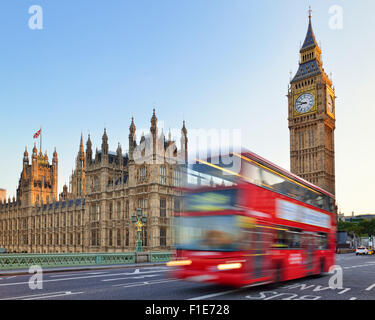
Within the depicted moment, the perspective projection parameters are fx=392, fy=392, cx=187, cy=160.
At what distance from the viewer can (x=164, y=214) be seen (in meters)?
50.6

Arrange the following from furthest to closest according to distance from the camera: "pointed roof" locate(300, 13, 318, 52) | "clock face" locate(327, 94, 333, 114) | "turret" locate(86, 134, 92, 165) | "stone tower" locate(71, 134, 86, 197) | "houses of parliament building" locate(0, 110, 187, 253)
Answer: "pointed roof" locate(300, 13, 318, 52), "stone tower" locate(71, 134, 86, 197), "clock face" locate(327, 94, 333, 114), "turret" locate(86, 134, 92, 165), "houses of parliament building" locate(0, 110, 187, 253)

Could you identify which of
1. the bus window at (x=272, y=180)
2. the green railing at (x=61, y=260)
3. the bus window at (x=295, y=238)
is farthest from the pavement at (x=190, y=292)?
the green railing at (x=61, y=260)

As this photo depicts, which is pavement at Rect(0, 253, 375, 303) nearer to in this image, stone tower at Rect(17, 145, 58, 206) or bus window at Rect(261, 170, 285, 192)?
bus window at Rect(261, 170, 285, 192)

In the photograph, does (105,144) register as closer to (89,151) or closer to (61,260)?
(89,151)

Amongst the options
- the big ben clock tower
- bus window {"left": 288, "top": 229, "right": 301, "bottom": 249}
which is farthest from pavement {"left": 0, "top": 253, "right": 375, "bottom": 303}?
the big ben clock tower

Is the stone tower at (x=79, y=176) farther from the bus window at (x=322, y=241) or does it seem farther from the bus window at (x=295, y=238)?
the bus window at (x=295, y=238)

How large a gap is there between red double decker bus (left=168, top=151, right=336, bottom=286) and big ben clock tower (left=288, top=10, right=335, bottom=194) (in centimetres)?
7836

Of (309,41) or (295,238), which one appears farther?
(309,41)

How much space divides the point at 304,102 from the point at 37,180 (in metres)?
71.0

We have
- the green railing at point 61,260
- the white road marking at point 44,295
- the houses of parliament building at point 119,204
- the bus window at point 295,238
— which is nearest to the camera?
the white road marking at point 44,295

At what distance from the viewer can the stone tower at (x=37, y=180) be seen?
9332 centimetres

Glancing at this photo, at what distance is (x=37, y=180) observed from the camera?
103688 millimetres

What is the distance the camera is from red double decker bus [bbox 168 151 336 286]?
11180mm

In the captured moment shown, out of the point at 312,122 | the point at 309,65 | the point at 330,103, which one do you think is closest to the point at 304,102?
the point at 312,122
